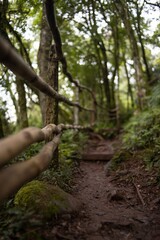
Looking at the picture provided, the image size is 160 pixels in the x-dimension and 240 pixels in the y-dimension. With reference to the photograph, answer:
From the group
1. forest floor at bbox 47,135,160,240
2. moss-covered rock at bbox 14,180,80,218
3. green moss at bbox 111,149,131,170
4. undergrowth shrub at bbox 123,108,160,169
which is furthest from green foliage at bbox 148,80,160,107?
moss-covered rock at bbox 14,180,80,218

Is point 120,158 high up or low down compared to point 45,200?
down

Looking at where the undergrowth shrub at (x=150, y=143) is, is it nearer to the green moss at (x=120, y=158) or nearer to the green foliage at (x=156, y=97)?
the green moss at (x=120, y=158)

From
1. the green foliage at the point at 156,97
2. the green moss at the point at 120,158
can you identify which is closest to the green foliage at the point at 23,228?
the green moss at the point at 120,158

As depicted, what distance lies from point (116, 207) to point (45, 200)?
1.19 metres

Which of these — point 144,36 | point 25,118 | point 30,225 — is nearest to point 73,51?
point 144,36

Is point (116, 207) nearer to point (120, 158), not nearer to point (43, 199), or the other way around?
point (43, 199)

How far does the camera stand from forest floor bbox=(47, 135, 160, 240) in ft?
8.76

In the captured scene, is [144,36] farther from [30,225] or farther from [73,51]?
[30,225]

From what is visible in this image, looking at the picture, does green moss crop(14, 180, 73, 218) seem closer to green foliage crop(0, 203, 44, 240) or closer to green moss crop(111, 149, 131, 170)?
green foliage crop(0, 203, 44, 240)

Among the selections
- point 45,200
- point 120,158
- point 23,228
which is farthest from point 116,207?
point 120,158

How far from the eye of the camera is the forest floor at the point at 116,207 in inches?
105

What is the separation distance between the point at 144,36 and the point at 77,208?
11157 millimetres

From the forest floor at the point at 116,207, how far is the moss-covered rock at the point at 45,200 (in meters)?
0.12

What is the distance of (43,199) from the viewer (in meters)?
2.87
